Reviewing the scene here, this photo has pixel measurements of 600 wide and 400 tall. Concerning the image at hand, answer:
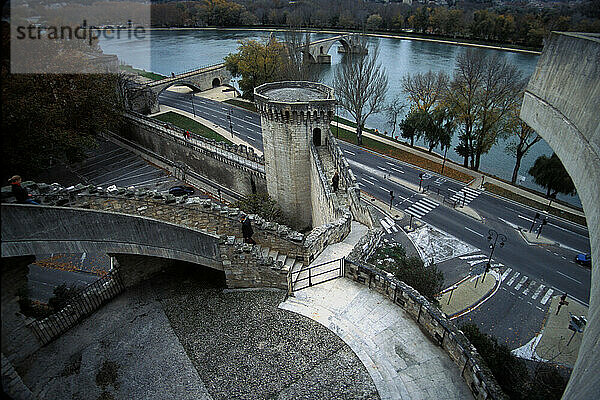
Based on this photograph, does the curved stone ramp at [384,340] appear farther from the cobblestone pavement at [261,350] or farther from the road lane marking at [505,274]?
the road lane marking at [505,274]

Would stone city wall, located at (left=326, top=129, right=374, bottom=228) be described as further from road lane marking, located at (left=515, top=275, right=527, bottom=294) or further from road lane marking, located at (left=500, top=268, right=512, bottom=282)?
road lane marking, located at (left=515, top=275, right=527, bottom=294)

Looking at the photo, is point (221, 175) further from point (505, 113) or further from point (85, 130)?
point (505, 113)

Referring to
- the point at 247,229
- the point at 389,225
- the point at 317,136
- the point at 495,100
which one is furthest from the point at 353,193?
the point at 495,100

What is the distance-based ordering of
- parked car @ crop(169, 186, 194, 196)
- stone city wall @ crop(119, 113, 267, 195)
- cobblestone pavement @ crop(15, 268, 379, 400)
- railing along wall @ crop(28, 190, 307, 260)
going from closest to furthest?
cobblestone pavement @ crop(15, 268, 379, 400)
railing along wall @ crop(28, 190, 307, 260)
stone city wall @ crop(119, 113, 267, 195)
parked car @ crop(169, 186, 194, 196)

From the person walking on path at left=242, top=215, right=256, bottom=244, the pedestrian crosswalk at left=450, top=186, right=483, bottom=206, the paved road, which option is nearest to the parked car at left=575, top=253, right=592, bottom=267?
the paved road

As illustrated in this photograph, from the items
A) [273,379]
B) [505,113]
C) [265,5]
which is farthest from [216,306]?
[265,5]

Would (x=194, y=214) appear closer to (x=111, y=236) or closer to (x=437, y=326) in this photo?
(x=111, y=236)
